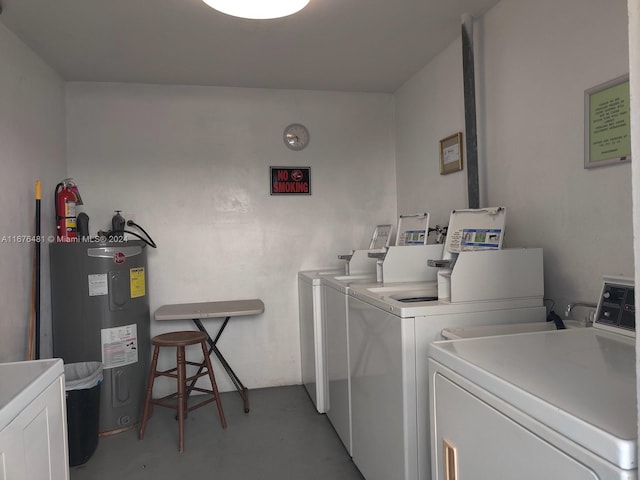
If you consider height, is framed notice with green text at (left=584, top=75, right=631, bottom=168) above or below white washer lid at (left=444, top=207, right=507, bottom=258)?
above

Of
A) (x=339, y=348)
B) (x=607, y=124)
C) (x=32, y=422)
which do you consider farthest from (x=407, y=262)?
(x=32, y=422)

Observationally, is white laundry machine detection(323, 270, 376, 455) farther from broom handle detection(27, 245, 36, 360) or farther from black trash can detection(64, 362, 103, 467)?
broom handle detection(27, 245, 36, 360)

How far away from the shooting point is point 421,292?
6.57ft

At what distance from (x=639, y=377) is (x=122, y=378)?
2.88 meters

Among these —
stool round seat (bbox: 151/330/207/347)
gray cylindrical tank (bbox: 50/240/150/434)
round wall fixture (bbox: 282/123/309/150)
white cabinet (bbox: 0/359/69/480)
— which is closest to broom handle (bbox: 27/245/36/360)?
gray cylindrical tank (bbox: 50/240/150/434)

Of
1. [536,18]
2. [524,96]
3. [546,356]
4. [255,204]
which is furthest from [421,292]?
[255,204]

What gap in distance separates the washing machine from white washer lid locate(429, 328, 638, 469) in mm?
335

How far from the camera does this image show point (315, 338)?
296 centimetres

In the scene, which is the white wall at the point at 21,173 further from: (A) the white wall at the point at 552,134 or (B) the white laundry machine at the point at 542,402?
(A) the white wall at the point at 552,134

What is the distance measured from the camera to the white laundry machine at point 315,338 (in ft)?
9.62

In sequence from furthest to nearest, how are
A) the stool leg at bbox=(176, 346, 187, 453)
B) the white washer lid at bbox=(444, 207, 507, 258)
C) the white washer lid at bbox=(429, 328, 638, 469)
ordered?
the stool leg at bbox=(176, 346, 187, 453)
the white washer lid at bbox=(444, 207, 507, 258)
the white washer lid at bbox=(429, 328, 638, 469)

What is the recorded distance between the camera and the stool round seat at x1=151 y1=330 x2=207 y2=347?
267 centimetres

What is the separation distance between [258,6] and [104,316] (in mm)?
2107

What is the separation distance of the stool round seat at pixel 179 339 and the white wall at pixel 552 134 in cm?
186
